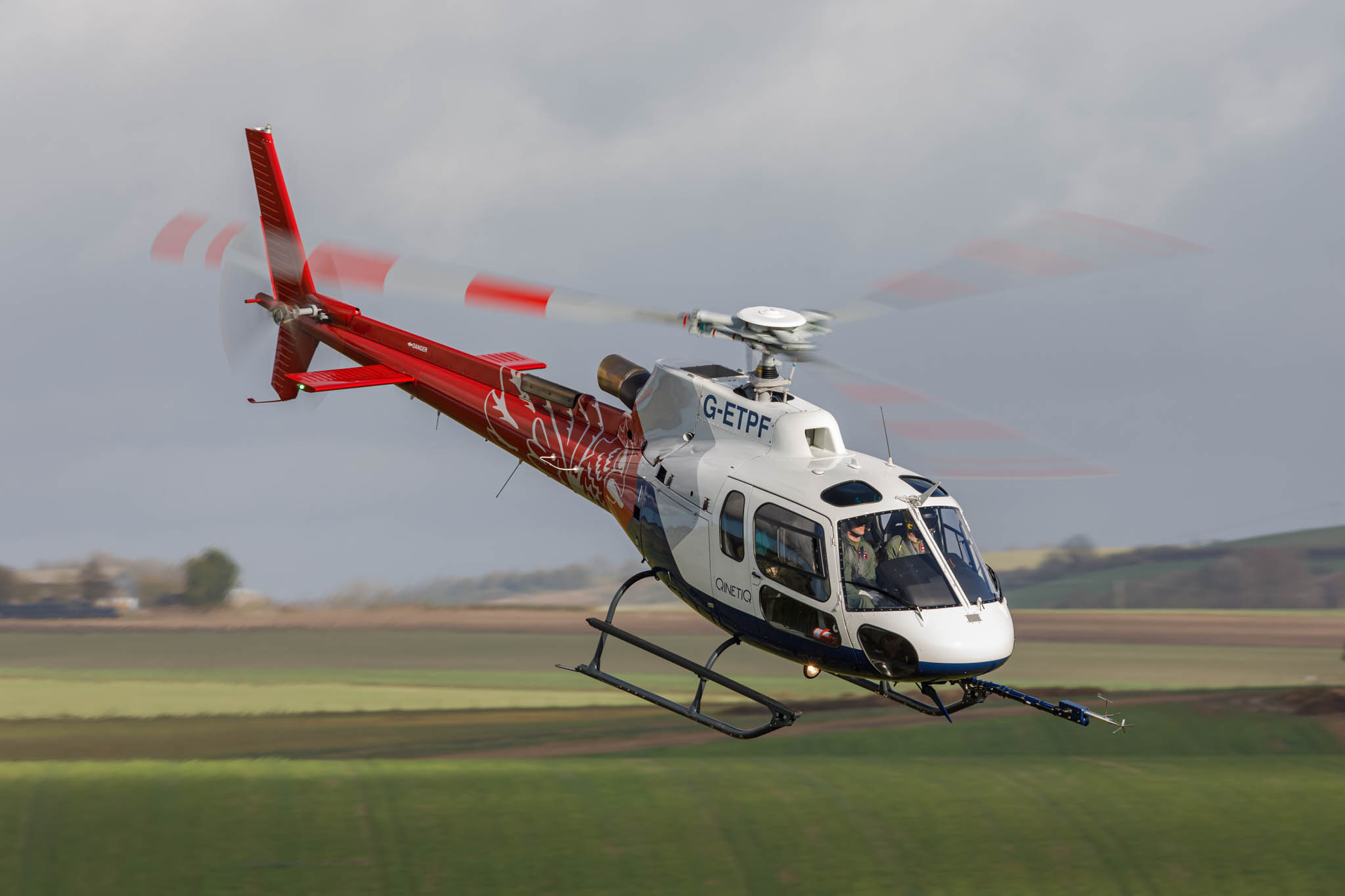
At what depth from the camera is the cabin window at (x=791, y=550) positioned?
15.6 meters

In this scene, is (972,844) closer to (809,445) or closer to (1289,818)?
(1289,818)

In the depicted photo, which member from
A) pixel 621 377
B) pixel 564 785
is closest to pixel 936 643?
pixel 621 377

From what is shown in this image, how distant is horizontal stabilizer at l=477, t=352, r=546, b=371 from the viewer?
2159cm

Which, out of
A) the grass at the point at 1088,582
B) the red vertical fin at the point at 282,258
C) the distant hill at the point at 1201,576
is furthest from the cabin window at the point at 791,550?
the distant hill at the point at 1201,576

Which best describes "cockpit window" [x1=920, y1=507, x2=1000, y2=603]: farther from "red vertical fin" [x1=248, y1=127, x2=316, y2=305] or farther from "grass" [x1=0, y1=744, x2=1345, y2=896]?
"red vertical fin" [x1=248, y1=127, x2=316, y2=305]

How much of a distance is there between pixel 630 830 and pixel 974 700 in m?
9.13

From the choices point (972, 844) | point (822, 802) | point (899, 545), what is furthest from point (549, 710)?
point (899, 545)

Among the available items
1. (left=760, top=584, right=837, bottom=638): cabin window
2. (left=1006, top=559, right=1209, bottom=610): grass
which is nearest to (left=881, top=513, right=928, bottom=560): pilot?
(left=760, top=584, right=837, bottom=638): cabin window

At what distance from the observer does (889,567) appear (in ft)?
50.3

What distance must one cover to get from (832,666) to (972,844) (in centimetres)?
970

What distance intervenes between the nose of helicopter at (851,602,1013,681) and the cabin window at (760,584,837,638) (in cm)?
44

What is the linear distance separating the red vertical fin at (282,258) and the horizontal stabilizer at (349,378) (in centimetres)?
270

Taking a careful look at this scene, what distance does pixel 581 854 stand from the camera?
22.2 metres

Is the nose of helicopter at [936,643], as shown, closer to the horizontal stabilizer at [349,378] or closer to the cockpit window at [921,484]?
the cockpit window at [921,484]
